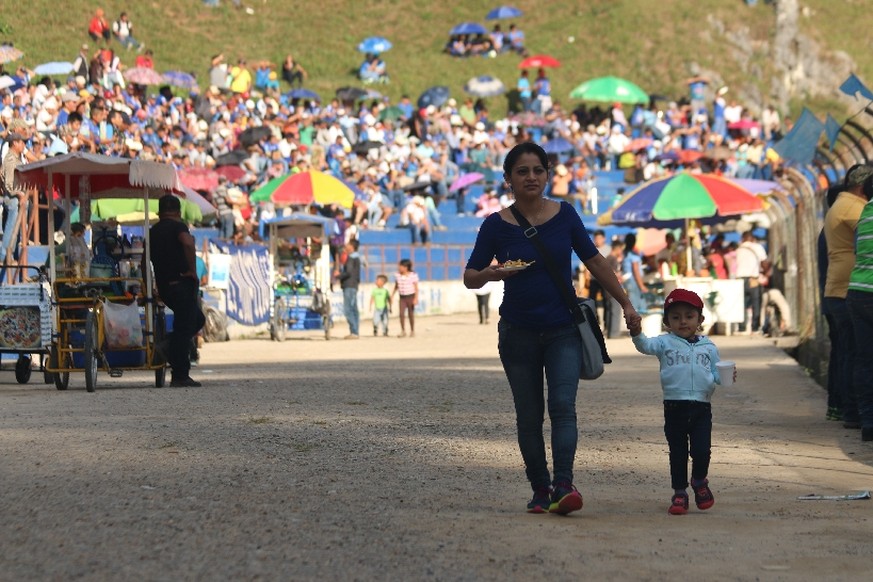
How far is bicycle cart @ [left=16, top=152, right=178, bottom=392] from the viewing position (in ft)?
54.7

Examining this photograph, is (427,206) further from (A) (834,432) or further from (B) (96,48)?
(A) (834,432)

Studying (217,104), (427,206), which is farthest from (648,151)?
(217,104)

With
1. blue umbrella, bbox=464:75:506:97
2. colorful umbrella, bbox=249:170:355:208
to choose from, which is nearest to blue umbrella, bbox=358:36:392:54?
blue umbrella, bbox=464:75:506:97

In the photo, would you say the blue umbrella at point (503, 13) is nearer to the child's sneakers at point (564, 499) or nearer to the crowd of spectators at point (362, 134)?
the crowd of spectators at point (362, 134)

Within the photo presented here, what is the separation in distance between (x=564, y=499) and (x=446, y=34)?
57.3 metres

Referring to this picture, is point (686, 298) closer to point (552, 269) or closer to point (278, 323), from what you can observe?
point (552, 269)

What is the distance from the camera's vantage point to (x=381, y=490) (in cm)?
884

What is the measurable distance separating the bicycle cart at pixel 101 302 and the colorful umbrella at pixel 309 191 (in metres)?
15.6

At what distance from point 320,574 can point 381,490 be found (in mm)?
2461

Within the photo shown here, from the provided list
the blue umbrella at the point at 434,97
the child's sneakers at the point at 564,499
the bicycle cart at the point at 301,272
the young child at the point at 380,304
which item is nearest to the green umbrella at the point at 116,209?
the bicycle cart at the point at 301,272

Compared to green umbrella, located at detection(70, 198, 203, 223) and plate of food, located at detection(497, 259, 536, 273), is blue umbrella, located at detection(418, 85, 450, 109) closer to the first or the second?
green umbrella, located at detection(70, 198, 203, 223)

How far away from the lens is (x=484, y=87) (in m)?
53.3

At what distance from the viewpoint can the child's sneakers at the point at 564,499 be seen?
26.1ft

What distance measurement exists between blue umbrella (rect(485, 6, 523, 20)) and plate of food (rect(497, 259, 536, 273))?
53268 millimetres
